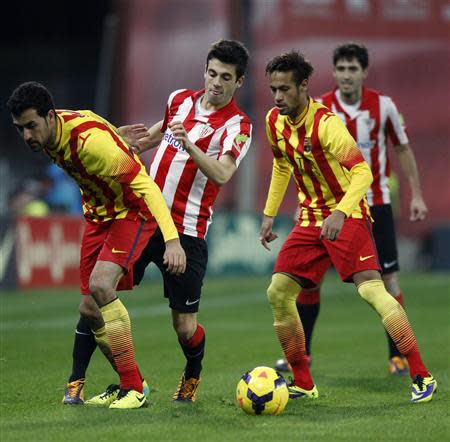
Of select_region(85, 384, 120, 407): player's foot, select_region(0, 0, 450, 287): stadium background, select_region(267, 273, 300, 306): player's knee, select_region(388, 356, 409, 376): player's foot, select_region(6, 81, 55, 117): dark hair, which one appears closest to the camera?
select_region(6, 81, 55, 117): dark hair

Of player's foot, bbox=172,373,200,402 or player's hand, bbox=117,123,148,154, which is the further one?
player's hand, bbox=117,123,148,154

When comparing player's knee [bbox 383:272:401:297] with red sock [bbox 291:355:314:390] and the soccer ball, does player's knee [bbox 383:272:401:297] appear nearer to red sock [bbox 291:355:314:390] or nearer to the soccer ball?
red sock [bbox 291:355:314:390]

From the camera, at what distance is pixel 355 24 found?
71.3 feet

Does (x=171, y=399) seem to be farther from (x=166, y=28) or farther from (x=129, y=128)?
(x=166, y=28)

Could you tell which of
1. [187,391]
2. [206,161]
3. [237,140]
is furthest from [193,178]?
[187,391]

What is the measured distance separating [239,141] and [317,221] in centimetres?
80

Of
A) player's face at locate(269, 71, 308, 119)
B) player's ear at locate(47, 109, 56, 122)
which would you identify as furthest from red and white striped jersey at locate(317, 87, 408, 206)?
player's ear at locate(47, 109, 56, 122)

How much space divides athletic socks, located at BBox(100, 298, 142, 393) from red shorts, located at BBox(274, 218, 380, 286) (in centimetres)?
117

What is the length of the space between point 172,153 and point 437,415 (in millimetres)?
2264

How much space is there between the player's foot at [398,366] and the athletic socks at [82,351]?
2.52m

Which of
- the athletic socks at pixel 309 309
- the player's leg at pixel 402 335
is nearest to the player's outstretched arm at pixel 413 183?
the athletic socks at pixel 309 309

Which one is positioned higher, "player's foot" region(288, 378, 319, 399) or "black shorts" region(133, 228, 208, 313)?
"black shorts" region(133, 228, 208, 313)

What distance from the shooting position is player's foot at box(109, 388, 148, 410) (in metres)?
6.60

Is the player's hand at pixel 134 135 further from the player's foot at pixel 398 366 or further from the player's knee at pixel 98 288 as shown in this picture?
the player's foot at pixel 398 366
